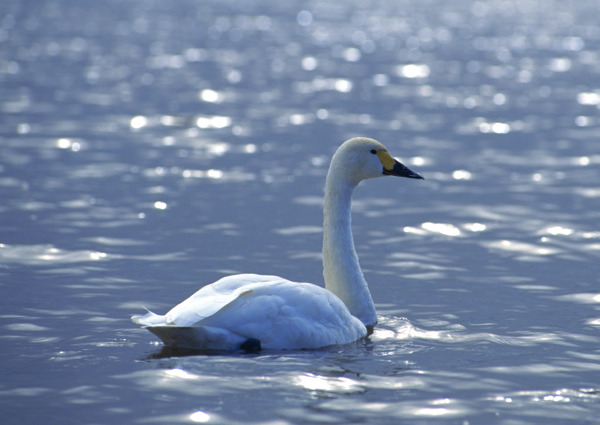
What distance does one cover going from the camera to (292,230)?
482 inches

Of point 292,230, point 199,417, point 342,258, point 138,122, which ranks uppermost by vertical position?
point 138,122

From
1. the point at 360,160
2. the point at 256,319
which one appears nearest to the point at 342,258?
the point at 360,160

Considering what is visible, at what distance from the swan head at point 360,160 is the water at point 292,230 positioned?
137cm

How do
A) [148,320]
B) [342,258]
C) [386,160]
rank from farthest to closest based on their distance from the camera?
1. [386,160]
2. [342,258]
3. [148,320]

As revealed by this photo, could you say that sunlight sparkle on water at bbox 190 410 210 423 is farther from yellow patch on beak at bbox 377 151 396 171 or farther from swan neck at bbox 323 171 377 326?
yellow patch on beak at bbox 377 151 396 171

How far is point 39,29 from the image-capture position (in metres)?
38.7

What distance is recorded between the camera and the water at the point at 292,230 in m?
7.02

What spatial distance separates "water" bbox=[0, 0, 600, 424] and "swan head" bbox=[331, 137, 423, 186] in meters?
1.37

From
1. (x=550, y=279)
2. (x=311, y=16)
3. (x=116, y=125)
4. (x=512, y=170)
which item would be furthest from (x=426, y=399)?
(x=311, y=16)

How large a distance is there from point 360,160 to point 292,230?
10.9 ft

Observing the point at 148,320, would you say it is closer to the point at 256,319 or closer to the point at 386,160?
the point at 256,319

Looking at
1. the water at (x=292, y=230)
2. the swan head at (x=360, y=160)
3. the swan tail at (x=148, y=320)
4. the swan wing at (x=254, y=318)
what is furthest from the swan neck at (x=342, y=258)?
the swan tail at (x=148, y=320)

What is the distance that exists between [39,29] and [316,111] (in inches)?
810

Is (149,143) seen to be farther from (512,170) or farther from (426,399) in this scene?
(426,399)
